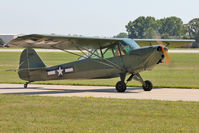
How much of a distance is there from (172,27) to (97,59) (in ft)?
505

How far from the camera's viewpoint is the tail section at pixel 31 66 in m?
18.1

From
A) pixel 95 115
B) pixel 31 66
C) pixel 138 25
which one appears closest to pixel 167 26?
pixel 138 25

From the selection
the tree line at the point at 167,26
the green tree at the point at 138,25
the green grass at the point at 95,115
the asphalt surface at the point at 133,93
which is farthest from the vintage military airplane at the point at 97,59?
the green tree at the point at 138,25

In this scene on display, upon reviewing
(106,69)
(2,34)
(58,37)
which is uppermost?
(2,34)

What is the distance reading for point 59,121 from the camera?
9.31 m

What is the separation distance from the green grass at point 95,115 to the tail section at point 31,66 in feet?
16.2

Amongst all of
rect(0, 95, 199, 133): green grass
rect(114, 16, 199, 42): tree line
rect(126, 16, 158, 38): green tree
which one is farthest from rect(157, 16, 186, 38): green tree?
rect(0, 95, 199, 133): green grass

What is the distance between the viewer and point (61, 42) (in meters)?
16.3

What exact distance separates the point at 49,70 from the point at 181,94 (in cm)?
602

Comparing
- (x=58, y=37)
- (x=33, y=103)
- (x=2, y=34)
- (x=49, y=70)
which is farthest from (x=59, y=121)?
(x=2, y=34)

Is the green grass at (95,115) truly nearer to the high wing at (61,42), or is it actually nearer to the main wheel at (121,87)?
the high wing at (61,42)

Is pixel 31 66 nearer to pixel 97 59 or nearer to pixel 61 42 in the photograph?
pixel 61 42

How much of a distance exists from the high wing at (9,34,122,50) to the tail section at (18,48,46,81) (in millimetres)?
1510

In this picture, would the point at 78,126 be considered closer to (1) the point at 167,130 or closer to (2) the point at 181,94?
(1) the point at 167,130
